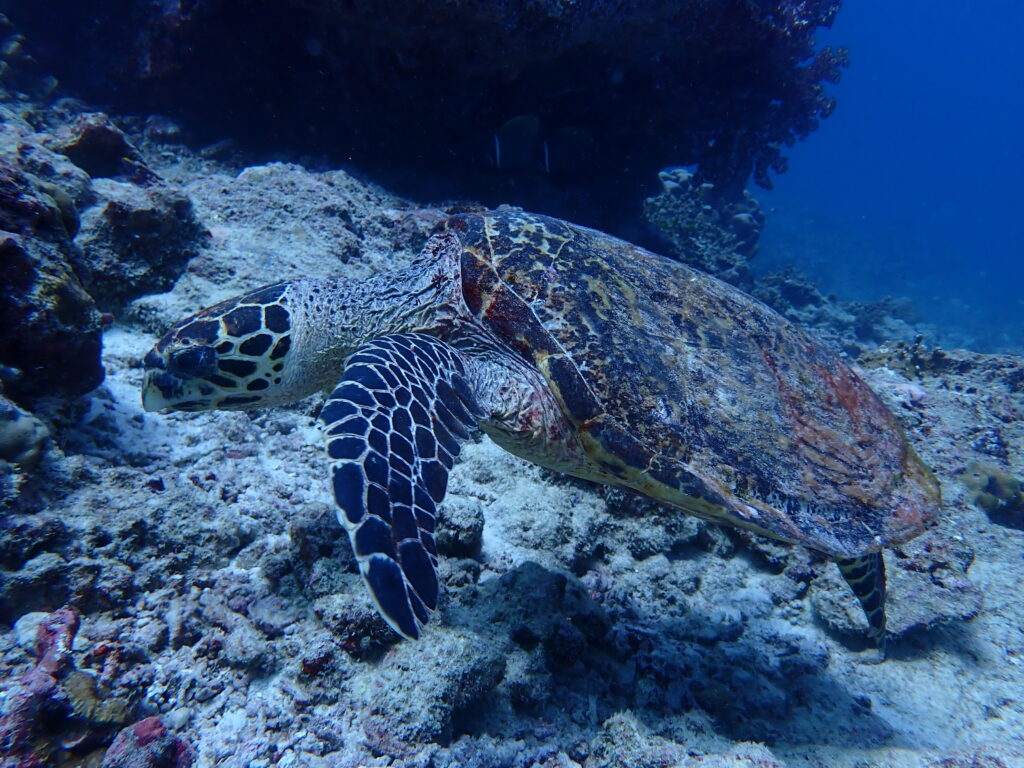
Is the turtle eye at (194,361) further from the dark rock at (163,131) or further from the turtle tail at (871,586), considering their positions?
the dark rock at (163,131)

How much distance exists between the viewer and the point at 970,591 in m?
3.44

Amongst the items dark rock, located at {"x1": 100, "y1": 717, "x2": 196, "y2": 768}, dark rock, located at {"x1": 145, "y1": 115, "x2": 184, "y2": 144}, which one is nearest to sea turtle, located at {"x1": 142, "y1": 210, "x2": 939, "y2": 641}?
dark rock, located at {"x1": 100, "y1": 717, "x2": 196, "y2": 768}

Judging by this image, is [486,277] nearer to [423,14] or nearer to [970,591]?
[970,591]

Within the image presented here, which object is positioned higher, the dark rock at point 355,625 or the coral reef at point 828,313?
the coral reef at point 828,313

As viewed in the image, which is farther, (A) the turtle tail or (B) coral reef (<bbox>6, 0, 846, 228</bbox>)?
(B) coral reef (<bbox>6, 0, 846, 228</bbox>)

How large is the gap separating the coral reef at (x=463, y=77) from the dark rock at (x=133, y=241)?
3.85m

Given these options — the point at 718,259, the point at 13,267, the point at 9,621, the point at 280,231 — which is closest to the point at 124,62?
the point at 280,231

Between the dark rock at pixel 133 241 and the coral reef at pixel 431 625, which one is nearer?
the coral reef at pixel 431 625

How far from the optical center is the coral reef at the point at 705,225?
1052 cm

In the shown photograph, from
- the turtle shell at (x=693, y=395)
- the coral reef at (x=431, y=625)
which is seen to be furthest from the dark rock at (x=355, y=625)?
the turtle shell at (x=693, y=395)

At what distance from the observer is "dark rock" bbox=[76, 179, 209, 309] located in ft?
11.7

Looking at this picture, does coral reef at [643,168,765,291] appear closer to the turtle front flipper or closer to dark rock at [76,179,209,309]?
dark rock at [76,179,209,309]

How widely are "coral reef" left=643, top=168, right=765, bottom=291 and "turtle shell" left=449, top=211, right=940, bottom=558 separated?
6655 millimetres

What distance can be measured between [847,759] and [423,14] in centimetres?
777
